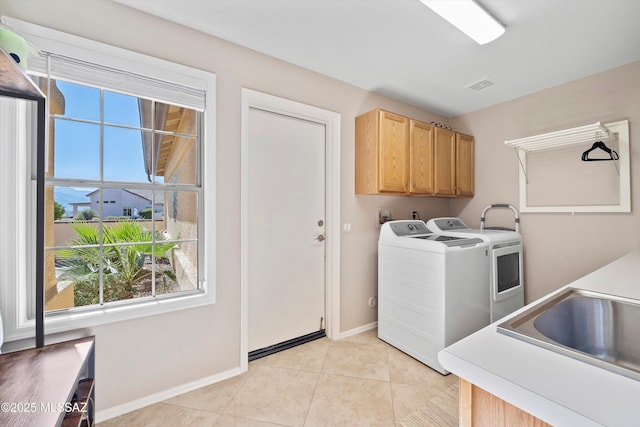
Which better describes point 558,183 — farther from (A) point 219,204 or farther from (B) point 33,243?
(B) point 33,243

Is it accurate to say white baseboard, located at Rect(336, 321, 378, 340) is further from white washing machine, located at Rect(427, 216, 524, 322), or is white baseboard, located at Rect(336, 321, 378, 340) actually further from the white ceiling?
the white ceiling

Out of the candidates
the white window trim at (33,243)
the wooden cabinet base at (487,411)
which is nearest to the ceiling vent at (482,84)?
the white window trim at (33,243)

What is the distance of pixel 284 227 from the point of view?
8.07ft

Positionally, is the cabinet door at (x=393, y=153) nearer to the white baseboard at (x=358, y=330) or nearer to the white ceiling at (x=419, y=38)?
the white ceiling at (x=419, y=38)

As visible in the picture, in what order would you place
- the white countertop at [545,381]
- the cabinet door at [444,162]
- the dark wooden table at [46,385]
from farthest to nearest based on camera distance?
the cabinet door at [444,162] → the dark wooden table at [46,385] → the white countertop at [545,381]

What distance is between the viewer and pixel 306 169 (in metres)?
2.58

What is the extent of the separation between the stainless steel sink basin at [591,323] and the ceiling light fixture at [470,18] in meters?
1.63

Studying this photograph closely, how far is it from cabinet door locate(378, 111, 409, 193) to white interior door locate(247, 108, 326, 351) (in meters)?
0.58

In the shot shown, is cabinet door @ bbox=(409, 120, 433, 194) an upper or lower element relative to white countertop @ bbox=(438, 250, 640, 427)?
upper

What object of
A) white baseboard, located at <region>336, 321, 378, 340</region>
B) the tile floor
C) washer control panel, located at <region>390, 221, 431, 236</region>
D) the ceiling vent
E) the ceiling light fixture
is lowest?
the tile floor

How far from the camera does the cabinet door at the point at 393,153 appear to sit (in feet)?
8.26

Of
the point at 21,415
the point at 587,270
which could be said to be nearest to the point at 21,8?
the point at 21,415

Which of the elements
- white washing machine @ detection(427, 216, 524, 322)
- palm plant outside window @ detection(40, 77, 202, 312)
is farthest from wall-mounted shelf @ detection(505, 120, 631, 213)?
palm plant outside window @ detection(40, 77, 202, 312)

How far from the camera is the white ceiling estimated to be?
1666 mm
